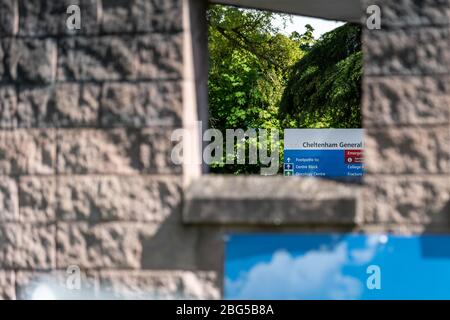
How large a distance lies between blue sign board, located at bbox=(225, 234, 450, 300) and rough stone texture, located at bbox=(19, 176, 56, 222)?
40.4 inches

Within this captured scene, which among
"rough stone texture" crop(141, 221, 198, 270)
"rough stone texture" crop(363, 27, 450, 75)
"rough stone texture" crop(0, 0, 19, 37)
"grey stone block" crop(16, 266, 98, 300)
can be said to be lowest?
"grey stone block" crop(16, 266, 98, 300)

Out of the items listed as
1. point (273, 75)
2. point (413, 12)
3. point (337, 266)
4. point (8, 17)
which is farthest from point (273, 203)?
point (273, 75)

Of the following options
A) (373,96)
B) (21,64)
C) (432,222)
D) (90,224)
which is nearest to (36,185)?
(90,224)

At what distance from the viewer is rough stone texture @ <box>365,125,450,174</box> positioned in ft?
11.6

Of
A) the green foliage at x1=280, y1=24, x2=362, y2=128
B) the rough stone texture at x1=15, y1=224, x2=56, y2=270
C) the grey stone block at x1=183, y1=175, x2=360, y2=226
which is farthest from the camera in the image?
the green foliage at x1=280, y1=24, x2=362, y2=128

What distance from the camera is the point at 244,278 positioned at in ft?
12.0

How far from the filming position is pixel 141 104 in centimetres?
371

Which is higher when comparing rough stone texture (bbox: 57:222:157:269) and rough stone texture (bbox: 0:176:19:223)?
rough stone texture (bbox: 0:176:19:223)

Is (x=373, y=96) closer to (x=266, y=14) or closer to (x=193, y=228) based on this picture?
(x=193, y=228)

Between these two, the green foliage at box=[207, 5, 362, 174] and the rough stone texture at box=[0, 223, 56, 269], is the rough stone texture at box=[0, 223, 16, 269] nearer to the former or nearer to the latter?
the rough stone texture at box=[0, 223, 56, 269]

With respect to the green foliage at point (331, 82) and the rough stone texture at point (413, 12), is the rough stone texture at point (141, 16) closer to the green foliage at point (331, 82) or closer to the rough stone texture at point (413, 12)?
the rough stone texture at point (413, 12)

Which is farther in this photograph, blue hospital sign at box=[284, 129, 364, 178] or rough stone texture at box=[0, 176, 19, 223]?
blue hospital sign at box=[284, 129, 364, 178]

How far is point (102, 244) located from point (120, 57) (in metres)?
1.04

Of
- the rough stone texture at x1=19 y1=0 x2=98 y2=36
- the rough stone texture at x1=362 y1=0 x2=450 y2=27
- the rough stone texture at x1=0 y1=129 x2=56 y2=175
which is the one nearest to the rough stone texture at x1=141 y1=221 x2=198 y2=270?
the rough stone texture at x1=0 y1=129 x2=56 y2=175
